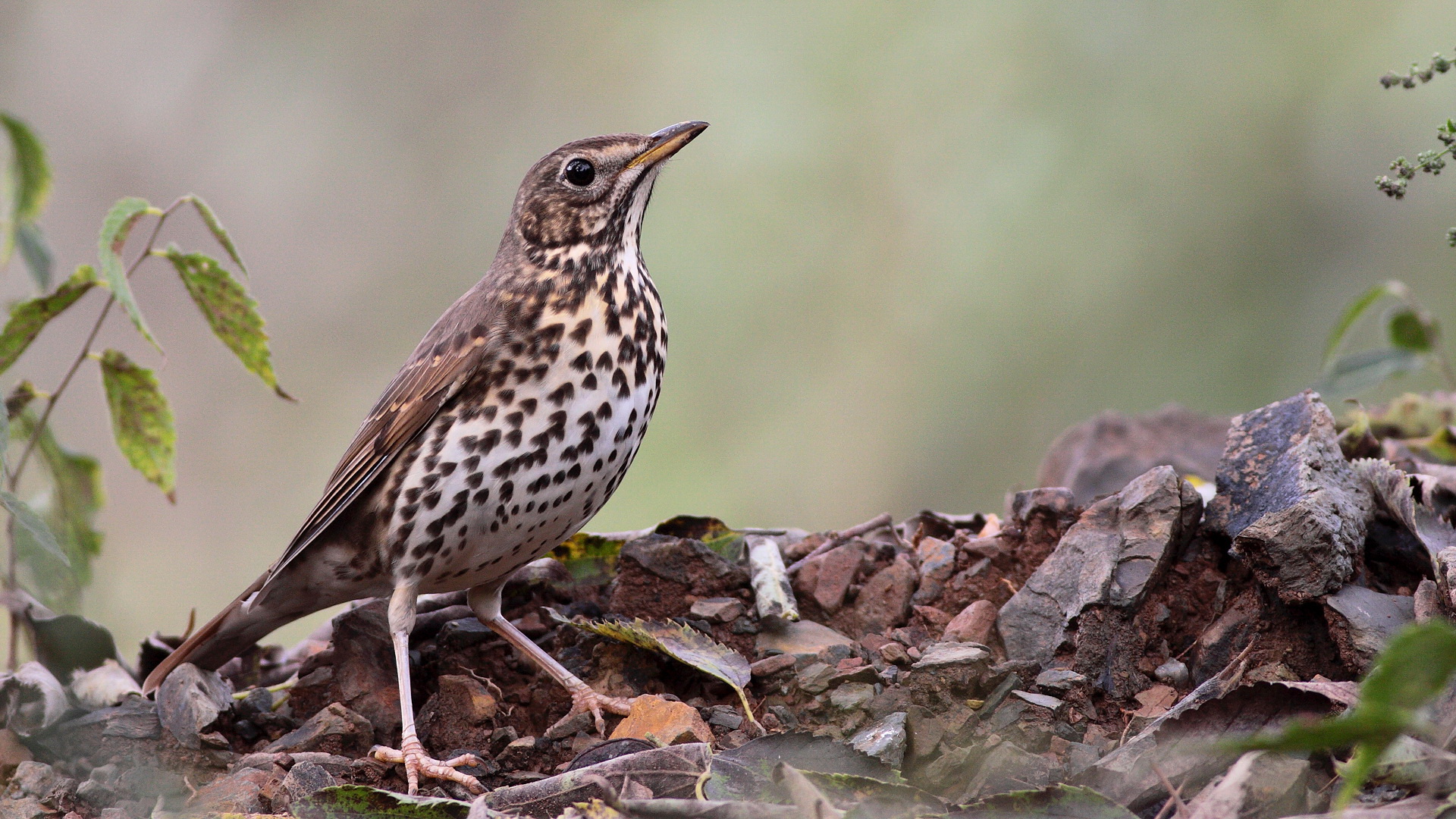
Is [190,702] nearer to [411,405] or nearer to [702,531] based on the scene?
[411,405]

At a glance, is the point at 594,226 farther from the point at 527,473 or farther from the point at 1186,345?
the point at 1186,345

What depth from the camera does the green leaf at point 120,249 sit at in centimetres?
352

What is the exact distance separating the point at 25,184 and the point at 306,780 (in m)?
2.17

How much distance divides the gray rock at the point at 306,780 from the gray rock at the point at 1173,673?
186cm

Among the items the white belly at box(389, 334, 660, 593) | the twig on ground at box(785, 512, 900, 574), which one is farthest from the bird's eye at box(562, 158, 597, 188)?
the twig on ground at box(785, 512, 900, 574)

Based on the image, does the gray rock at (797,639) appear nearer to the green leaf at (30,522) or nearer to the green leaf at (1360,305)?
the green leaf at (30,522)

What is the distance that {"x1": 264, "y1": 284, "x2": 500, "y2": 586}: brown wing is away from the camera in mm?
3971

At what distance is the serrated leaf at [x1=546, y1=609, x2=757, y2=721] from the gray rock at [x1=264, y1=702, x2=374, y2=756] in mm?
654

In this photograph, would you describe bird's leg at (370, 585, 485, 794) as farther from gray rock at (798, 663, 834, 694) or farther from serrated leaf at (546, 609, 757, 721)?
gray rock at (798, 663, 834, 694)

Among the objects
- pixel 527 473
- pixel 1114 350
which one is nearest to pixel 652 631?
pixel 527 473

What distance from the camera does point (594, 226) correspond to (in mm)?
4352

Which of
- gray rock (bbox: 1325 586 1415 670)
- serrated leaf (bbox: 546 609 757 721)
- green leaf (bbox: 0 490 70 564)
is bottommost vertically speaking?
serrated leaf (bbox: 546 609 757 721)

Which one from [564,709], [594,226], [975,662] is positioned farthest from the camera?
[594,226]

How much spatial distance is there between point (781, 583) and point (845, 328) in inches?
197
